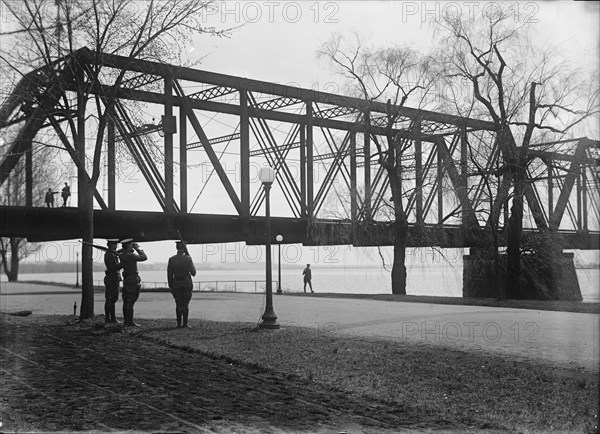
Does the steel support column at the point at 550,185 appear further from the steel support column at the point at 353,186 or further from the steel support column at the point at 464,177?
the steel support column at the point at 353,186

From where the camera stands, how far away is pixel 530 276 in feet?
90.0

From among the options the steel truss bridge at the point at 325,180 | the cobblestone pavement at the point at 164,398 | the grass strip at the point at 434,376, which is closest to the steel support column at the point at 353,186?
the steel truss bridge at the point at 325,180

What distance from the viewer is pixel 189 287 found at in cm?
1567

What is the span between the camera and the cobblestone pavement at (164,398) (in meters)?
7.04

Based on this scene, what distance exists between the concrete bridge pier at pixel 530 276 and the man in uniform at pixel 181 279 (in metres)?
14.6

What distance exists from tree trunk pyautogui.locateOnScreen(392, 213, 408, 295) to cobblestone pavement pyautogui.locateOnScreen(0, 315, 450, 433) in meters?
19.7

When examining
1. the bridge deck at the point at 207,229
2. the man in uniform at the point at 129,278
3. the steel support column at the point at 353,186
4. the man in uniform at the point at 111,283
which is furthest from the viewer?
the steel support column at the point at 353,186

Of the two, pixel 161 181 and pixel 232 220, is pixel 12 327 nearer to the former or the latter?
pixel 161 181

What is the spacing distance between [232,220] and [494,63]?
1292 cm

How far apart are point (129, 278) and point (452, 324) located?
7.37 m

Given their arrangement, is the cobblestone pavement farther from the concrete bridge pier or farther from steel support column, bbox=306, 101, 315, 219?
steel support column, bbox=306, 101, 315, 219

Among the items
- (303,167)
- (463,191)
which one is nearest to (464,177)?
(463,191)

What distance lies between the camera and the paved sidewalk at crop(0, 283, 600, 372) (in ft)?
36.7

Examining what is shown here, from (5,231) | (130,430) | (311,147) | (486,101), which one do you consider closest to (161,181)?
(5,231)
